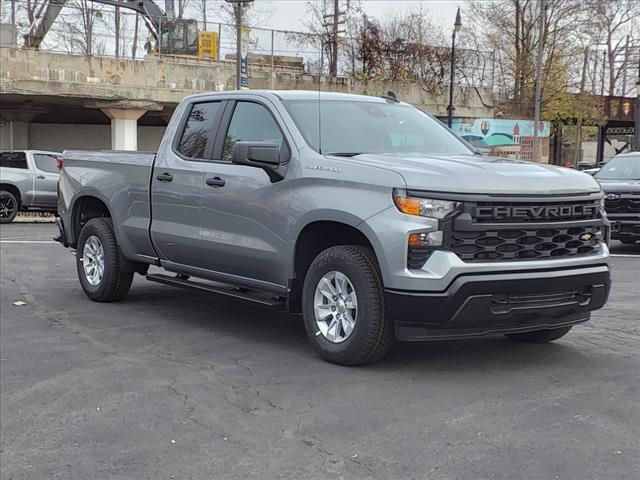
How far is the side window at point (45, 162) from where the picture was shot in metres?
19.1

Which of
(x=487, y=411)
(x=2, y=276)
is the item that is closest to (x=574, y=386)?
(x=487, y=411)

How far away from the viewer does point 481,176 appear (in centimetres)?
508

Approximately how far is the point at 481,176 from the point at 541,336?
1737mm

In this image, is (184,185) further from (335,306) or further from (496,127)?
(496,127)

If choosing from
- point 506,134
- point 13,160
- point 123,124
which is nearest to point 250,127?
point 13,160

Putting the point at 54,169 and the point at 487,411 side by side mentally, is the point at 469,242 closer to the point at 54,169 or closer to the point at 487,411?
the point at 487,411

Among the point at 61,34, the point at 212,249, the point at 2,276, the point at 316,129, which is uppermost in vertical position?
the point at 61,34

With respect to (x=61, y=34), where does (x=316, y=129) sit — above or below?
below

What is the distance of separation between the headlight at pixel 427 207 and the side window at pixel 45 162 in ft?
51.8

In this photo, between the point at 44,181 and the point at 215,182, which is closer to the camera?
the point at 215,182

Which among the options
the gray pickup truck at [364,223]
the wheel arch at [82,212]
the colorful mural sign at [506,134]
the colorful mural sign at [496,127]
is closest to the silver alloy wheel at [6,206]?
the wheel arch at [82,212]

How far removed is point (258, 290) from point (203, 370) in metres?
0.96

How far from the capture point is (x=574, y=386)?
16.5ft

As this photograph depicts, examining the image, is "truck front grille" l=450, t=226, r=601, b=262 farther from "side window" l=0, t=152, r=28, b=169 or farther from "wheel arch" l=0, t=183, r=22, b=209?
"side window" l=0, t=152, r=28, b=169
